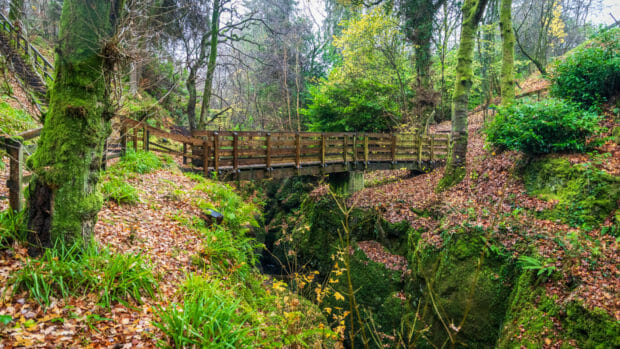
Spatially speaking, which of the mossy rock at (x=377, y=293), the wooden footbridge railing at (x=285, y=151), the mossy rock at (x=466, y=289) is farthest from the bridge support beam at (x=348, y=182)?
the mossy rock at (x=466, y=289)

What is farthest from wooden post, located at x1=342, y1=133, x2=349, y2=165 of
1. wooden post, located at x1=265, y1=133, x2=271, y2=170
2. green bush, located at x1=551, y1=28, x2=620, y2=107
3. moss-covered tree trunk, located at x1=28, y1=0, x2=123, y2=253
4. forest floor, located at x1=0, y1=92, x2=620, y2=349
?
moss-covered tree trunk, located at x1=28, y1=0, x2=123, y2=253

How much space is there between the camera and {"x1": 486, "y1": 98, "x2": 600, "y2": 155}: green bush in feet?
23.3

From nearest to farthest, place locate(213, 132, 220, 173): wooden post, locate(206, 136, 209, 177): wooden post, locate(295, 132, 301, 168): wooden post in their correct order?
locate(206, 136, 209, 177): wooden post → locate(213, 132, 220, 173): wooden post → locate(295, 132, 301, 168): wooden post

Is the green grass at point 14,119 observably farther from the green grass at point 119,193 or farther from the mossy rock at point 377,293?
the mossy rock at point 377,293

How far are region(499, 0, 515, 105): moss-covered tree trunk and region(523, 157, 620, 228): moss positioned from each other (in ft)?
A: 17.0

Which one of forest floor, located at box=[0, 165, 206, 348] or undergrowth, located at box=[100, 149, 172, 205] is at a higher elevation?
undergrowth, located at box=[100, 149, 172, 205]

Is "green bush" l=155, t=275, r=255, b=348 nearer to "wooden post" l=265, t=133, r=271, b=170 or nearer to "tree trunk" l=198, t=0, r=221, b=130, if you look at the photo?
"wooden post" l=265, t=133, r=271, b=170

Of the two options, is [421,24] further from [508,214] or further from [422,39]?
[508,214]

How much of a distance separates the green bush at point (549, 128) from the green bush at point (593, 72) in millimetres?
722

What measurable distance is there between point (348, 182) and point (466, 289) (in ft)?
Result: 21.5

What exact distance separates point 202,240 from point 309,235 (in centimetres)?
633

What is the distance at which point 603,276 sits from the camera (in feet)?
15.7

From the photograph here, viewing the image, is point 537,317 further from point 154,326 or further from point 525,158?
point 154,326

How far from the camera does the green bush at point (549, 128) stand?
7.10 meters
